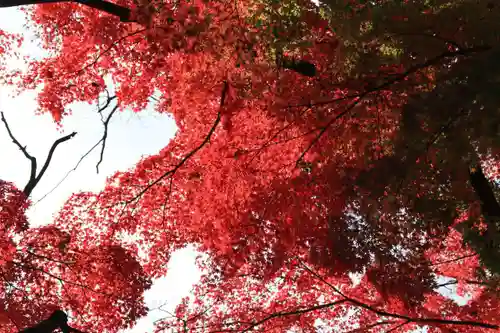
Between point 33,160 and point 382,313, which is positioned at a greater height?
point 33,160

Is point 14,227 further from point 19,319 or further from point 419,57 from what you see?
point 419,57

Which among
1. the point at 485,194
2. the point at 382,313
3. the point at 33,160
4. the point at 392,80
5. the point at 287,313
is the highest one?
the point at 33,160

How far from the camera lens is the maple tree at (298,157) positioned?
146 inches

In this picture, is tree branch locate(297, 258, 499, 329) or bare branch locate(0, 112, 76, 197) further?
bare branch locate(0, 112, 76, 197)

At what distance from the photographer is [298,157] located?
5410 millimetres

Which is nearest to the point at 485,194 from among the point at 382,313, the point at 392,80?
the point at 392,80

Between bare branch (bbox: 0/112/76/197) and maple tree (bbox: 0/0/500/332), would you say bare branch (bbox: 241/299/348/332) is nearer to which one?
maple tree (bbox: 0/0/500/332)

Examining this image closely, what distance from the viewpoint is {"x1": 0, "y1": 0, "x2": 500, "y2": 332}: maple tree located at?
3717mm

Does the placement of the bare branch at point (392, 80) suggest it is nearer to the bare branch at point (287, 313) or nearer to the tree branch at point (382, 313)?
the bare branch at point (287, 313)

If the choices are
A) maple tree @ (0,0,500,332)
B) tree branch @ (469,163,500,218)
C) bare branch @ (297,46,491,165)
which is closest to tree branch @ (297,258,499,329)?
maple tree @ (0,0,500,332)

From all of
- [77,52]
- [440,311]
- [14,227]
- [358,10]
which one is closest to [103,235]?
[14,227]

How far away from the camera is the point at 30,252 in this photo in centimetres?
839

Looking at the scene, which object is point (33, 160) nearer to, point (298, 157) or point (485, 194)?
point (298, 157)

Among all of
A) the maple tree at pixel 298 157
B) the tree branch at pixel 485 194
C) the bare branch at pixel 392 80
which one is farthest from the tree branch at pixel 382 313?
the bare branch at pixel 392 80
